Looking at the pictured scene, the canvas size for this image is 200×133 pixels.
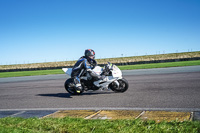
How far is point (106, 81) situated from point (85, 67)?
97 centimetres

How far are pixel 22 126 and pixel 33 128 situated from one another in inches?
12.1

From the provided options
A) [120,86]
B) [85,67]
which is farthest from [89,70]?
[120,86]

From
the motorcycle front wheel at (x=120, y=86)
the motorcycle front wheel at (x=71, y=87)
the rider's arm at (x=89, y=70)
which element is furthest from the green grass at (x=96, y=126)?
the motorcycle front wheel at (x=120, y=86)

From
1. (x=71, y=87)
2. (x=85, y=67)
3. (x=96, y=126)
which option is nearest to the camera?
(x=96, y=126)

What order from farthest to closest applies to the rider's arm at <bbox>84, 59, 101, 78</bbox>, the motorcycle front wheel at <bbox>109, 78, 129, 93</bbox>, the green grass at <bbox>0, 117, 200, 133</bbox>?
the motorcycle front wheel at <bbox>109, 78, 129, 93</bbox>
the rider's arm at <bbox>84, 59, 101, 78</bbox>
the green grass at <bbox>0, 117, 200, 133</bbox>

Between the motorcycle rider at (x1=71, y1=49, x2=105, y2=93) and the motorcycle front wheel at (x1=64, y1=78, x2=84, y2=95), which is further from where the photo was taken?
the motorcycle front wheel at (x1=64, y1=78, x2=84, y2=95)

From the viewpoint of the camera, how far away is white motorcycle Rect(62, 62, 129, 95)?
8328mm

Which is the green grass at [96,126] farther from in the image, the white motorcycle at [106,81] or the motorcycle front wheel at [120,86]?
the motorcycle front wheel at [120,86]

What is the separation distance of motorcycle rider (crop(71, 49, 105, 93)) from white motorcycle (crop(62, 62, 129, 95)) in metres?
0.15

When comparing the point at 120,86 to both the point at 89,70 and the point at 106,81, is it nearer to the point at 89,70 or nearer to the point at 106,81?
the point at 106,81

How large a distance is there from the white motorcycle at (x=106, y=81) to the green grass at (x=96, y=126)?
4145mm

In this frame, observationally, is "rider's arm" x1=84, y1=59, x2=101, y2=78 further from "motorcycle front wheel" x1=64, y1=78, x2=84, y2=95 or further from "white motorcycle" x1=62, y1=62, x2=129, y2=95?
"motorcycle front wheel" x1=64, y1=78, x2=84, y2=95

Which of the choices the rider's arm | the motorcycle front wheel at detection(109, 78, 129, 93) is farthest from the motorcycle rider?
the motorcycle front wheel at detection(109, 78, 129, 93)

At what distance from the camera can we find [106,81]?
27.3 ft
